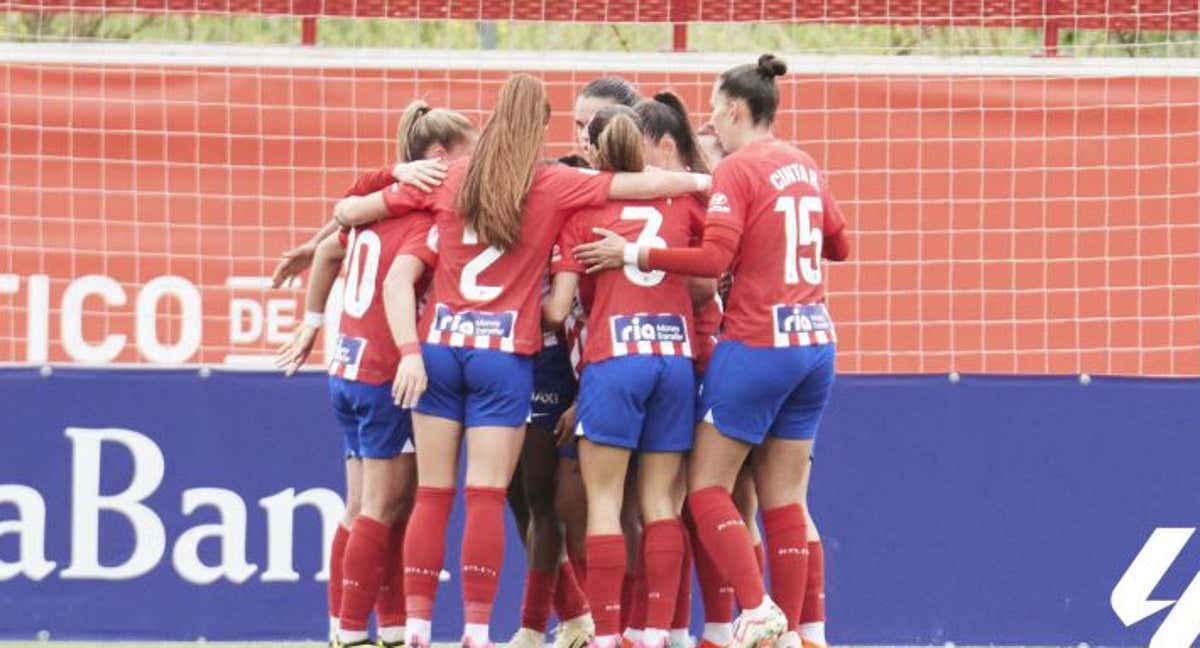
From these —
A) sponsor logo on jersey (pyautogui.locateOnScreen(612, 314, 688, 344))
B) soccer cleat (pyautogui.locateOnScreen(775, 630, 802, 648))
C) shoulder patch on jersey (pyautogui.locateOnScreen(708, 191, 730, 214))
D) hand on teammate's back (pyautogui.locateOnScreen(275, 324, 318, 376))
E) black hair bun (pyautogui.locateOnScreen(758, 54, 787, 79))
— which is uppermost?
black hair bun (pyautogui.locateOnScreen(758, 54, 787, 79))

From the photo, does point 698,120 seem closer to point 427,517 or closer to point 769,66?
point 769,66

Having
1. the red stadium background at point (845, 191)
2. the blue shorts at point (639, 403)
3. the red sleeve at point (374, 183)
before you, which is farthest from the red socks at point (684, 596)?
the red stadium background at point (845, 191)

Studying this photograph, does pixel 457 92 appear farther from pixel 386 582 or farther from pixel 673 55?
pixel 386 582

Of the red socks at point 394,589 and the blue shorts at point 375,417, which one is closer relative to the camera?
the blue shorts at point 375,417

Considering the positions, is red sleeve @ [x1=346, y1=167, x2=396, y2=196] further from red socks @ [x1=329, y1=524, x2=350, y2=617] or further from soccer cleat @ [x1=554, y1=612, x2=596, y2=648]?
soccer cleat @ [x1=554, y1=612, x2=596, y2=648]

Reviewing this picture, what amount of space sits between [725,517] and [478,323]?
38.2 inches

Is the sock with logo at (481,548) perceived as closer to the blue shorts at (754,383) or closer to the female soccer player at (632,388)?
the female soccer player at (632,388)

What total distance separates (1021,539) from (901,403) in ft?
2.14

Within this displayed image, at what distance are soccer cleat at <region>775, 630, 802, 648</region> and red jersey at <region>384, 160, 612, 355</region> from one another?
1213 mm

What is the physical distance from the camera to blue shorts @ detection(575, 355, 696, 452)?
738 centimetres

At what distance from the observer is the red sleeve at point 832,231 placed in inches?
300
